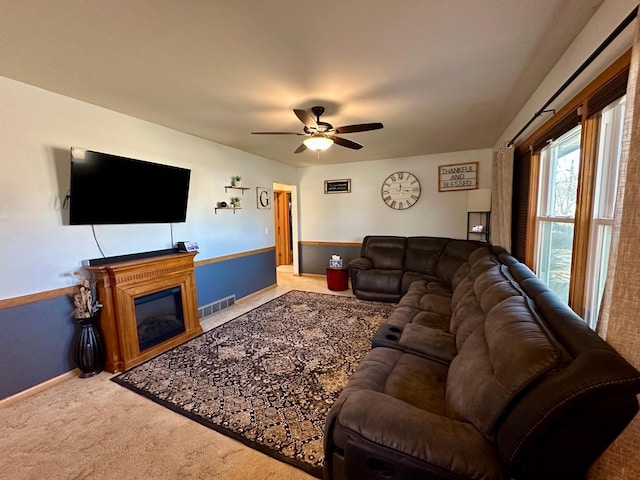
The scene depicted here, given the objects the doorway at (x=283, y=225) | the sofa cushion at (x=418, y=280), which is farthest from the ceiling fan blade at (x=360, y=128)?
the doorway at (x=283, y=225)

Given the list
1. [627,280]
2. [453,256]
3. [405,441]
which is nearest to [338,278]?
[453,256]

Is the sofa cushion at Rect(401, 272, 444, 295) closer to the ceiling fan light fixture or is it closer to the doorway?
the ceiling fan light fixture

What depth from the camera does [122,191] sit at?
2.62m

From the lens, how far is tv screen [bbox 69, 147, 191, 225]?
231 centimetres

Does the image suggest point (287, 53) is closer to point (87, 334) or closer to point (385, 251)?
point (87, 334)

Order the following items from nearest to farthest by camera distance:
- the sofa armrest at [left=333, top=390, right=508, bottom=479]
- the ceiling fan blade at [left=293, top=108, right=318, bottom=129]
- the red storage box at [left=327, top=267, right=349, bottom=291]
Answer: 1. the sofa armrest at [left=333, top=390, right=508, bottom=479]
2. the ceiling fan blade at [left=293, top=108, right=318, bottom=129]
3. the red storage box at [left=327, top=267, right=349, bottom=291]

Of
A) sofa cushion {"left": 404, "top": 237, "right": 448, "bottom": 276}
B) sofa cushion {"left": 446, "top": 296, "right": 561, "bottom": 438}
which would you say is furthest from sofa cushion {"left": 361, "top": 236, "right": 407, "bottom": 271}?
sofa cushion {"left": 446, "top": 296, "right": 561, "bottom": 438}

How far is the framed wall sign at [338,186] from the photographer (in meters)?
5.63

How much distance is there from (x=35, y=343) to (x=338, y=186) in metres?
4.82

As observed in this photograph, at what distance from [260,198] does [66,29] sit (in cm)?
336

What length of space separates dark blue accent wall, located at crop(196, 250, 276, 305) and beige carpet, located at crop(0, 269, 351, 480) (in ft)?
5.58

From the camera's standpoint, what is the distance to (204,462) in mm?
1555

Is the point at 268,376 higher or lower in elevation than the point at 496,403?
lower

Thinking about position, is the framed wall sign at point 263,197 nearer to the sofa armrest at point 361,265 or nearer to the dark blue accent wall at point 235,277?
the dark blue accent wall at point 235,277
